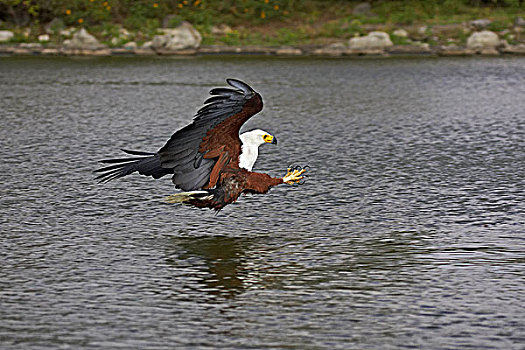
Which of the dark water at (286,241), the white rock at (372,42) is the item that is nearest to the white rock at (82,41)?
the white rock at (372,42)

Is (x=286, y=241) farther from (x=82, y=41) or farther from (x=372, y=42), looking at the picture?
(x=82, y=41)

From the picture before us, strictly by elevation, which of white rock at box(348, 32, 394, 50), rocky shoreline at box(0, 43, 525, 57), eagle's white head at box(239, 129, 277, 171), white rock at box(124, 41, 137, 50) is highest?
eagle's white head at box(239, 129, 277, 171)

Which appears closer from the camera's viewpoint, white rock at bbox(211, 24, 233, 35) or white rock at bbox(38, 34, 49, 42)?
white rock at bbox(38, 34, 49, 42)

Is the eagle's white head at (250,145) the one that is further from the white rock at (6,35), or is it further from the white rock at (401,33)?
the white rock at (6,35)

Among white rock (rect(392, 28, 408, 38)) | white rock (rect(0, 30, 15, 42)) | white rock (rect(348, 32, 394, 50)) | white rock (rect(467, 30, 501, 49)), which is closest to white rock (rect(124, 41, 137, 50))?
white rock (rect(0, 30, 15, 42))

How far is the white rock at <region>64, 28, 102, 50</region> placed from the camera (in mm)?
29239

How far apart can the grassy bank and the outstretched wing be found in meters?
22.3

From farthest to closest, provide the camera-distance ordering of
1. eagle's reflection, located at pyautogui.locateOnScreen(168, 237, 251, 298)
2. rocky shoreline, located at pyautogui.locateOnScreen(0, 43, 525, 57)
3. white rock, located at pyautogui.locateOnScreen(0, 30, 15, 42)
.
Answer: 1. white rock, located at pyautogui.locateOnScreen(0, 30, 15, 42)
2. rocky shoreline, located at pyautogui.locateOnScreen(0, 43, 525, 57)
3. eagle's reflection, located at pyautogui.locateOnScreen(168, 237, 251, 298)

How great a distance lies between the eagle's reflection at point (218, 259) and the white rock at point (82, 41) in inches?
890

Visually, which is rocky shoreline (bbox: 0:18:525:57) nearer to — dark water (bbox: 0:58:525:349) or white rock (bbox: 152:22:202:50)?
white rock (bbox: 152:22:202:50)

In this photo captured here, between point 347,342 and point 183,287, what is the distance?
1502 millimetres

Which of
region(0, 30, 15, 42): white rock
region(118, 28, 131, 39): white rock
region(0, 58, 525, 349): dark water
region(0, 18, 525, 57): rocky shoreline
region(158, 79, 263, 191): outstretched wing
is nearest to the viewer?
region(0, 58, 525, 349): dark water

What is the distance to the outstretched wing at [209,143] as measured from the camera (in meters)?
6.73

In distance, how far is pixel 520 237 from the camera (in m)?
7.48
